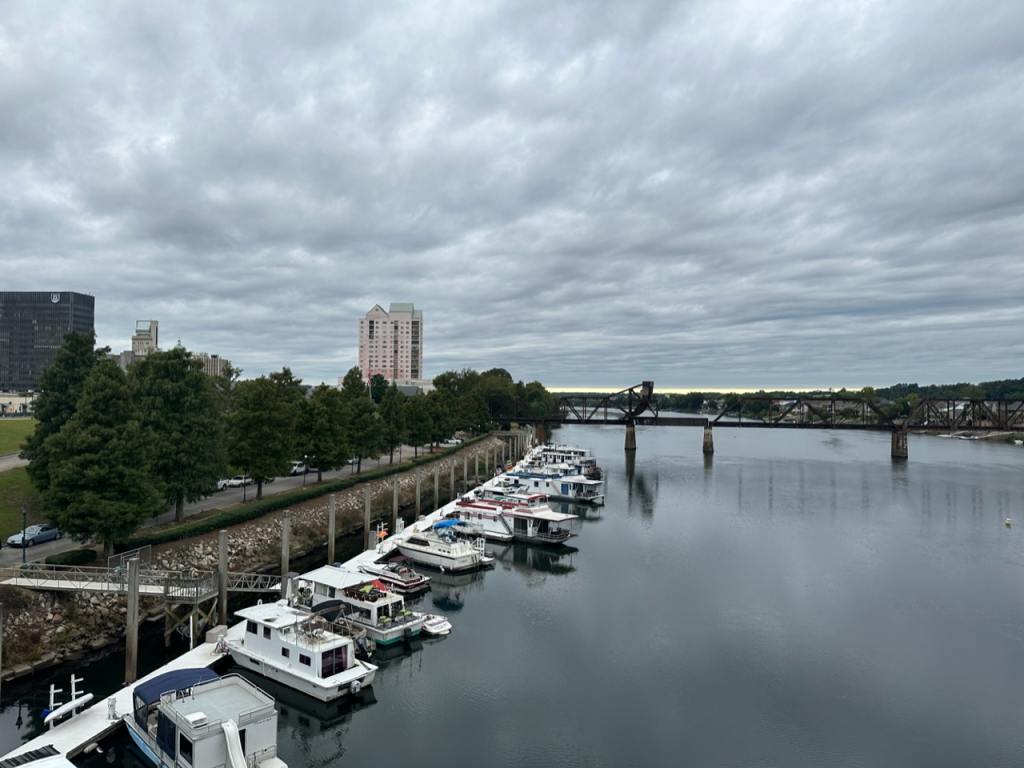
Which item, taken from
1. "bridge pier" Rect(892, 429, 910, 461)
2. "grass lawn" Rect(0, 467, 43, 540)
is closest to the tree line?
"grass lawn" Rect(0, 467, 43, 540)

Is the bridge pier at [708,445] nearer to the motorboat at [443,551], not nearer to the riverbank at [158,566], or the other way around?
the riverbank at [158,566]

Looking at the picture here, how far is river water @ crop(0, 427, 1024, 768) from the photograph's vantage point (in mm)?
25062

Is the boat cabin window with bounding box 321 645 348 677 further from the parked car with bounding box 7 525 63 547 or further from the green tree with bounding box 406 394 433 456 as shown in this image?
the green tree with bounding box 406 394 433 456

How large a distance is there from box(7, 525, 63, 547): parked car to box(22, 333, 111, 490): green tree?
15.4 ft

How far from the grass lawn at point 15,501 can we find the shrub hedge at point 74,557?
7678mm

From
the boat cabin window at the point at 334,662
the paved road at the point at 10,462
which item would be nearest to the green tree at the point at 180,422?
the paved road at the point at 10,462

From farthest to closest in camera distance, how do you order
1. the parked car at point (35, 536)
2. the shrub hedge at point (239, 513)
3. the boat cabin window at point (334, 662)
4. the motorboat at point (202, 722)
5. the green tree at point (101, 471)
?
1. the shrub hedge at point (239, 513)
2. the parked car at point (35, 536)
3. the green tree at point (101, 471)
4. the boat cabin window at point (334, 662)
5. the motorboat at point (202, 722)

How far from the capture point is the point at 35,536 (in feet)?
125

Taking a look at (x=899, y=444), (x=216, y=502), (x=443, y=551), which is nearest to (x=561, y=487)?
(x=443, y=551)

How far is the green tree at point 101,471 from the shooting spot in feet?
109

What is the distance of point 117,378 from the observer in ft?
123

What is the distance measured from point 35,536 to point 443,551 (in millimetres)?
27574

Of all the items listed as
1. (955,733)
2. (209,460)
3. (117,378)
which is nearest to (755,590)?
(955,733)

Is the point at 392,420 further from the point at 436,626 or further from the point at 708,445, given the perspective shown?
the point at 708,445
